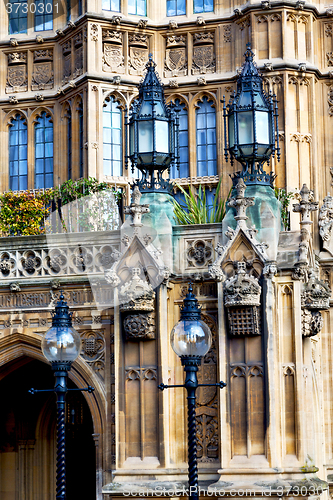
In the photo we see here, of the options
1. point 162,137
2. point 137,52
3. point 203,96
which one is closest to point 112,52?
point 137,52

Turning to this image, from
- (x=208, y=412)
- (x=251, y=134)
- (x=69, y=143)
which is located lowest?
(x=208, y=412)

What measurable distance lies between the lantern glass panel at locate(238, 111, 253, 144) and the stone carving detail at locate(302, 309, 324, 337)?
2.75m

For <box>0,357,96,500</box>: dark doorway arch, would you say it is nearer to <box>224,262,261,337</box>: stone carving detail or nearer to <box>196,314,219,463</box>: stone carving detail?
<box>196,314,219,463</box>: stone carving detail

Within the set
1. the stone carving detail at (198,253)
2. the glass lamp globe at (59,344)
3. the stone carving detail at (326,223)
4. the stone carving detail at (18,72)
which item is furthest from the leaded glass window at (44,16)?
the glass lamp globe at (59,344)

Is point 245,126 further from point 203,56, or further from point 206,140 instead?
point 203,56

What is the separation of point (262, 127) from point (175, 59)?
46.5ft

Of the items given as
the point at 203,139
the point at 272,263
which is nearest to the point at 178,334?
the point at 272,263

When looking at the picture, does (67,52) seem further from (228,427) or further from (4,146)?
(228,427)

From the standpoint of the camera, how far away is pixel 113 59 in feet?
99.6

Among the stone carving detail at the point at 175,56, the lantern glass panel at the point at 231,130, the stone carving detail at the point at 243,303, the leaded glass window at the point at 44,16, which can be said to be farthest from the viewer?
the leaded glass window at the point at 44,16

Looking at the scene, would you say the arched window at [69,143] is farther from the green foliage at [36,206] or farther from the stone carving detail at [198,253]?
the stone carving detail at [198,253]

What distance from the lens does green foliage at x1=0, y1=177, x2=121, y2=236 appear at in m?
23.8

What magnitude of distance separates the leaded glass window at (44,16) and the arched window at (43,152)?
2.47 meters

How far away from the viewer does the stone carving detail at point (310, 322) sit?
16.6 m
